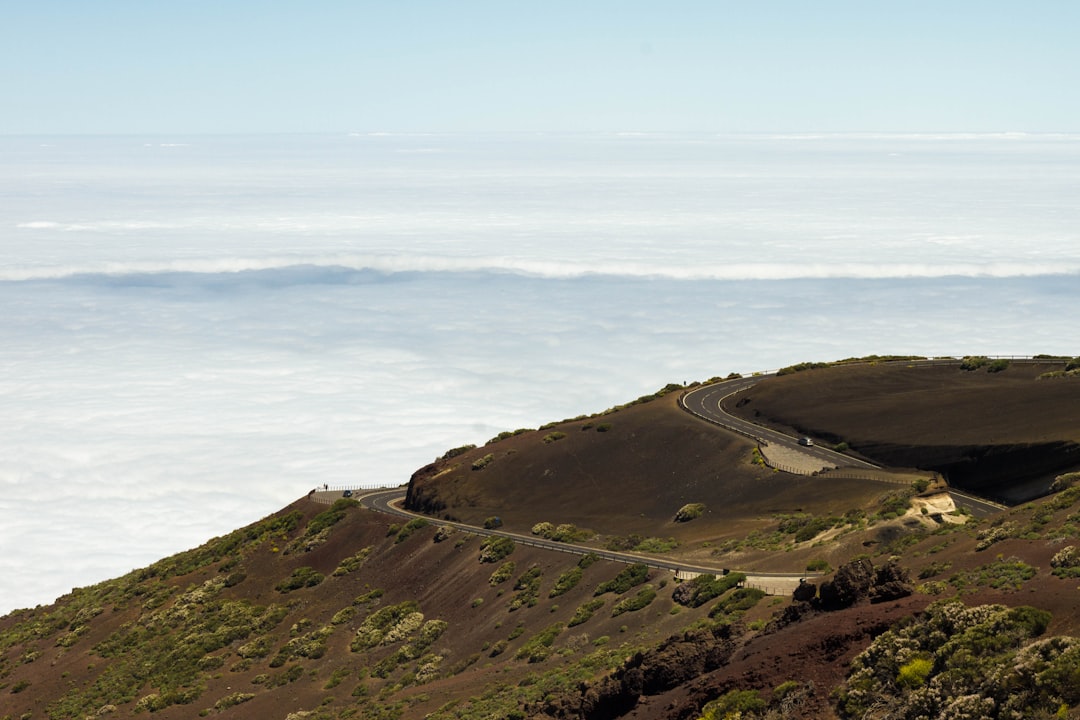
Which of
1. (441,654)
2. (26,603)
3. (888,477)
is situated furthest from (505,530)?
(26,603)

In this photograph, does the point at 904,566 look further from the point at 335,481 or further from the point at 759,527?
the point at 335,481

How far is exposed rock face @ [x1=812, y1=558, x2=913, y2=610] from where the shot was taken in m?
26.3

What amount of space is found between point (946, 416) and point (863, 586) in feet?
105

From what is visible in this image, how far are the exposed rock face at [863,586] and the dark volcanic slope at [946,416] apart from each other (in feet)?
72.7

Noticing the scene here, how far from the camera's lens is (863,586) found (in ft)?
87.8

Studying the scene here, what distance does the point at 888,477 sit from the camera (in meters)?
48.8

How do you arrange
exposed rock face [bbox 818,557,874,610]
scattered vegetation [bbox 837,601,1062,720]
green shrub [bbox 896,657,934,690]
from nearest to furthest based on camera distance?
1. scattered vegetation [bbox 837,601,1062,720]
2. green shrub [bbox 896,657,934,690]
3. exposed rock face [bbox 818,557,874,610]

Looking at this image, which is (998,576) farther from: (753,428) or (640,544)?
(753,428)

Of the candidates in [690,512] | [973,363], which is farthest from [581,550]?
[973,363]

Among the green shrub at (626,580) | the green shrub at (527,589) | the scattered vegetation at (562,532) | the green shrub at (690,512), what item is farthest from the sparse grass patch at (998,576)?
the scattered vegetation at (562,532)

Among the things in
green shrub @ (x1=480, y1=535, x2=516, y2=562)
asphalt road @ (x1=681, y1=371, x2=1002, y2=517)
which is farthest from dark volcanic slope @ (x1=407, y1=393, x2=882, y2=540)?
green shrub @ (x1=480, y1=535, x2=516, y2=562)

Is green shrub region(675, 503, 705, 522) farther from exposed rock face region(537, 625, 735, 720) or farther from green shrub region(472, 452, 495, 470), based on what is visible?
exposed rock face region(537, 625, 735, 720)

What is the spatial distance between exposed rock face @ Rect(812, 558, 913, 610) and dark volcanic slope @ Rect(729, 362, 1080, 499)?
2215cm

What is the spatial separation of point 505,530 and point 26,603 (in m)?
66.7
